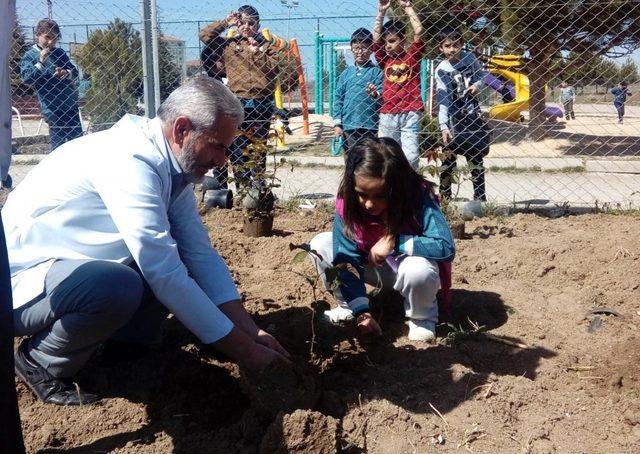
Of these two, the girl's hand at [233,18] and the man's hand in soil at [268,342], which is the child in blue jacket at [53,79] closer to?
the girl's hand at [233,18]

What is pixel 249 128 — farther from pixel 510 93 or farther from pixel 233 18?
pixel 510 93

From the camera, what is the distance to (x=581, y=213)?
586cm

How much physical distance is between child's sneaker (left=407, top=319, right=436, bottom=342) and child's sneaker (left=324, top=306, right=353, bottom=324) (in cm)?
28

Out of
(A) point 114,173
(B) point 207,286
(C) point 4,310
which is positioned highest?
(A) point 114,173

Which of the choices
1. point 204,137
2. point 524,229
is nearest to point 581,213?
point 524,229

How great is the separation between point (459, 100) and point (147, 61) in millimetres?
2700

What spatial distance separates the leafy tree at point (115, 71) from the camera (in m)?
8.11

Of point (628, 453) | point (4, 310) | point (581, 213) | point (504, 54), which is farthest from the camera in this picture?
point (504, 54)

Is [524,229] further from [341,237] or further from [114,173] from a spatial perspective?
[114,173]

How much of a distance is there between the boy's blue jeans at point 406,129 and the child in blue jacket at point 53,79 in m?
3.33

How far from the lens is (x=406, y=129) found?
19.8ft

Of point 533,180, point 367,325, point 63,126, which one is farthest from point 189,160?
point 533,180

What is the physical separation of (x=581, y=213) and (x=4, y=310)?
5.03 meters

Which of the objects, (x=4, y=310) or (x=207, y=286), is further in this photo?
(x=207, y=286)
